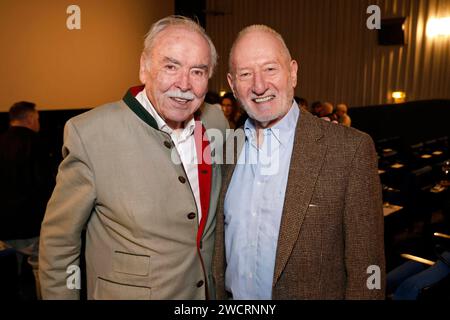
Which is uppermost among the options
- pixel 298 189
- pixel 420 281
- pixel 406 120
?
pixel 298 189

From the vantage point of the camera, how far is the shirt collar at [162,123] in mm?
1645

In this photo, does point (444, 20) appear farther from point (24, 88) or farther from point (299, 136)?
point (299, 136)

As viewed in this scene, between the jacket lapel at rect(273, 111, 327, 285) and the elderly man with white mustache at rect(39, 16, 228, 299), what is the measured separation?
13.3 inches

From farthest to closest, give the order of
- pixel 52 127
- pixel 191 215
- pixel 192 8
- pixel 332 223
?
pixel 192 8
pixel 52 127
pixel 191 215
pixel 332 223

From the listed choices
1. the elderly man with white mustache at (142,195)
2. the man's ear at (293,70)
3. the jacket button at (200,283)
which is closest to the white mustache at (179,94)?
the elderly man with white mustache at (142,195)

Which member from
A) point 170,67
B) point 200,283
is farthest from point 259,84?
point 200,283

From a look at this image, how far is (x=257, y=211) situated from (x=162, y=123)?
51 cm

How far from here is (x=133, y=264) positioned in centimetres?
150

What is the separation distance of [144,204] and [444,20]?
1062cm

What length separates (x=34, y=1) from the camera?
305 inches

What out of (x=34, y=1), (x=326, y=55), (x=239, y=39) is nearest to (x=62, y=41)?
(x=34, y=1)

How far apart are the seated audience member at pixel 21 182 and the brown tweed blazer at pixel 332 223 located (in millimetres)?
2744

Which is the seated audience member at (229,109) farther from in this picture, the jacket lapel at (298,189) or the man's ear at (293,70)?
the jacket lapel at (298,189)

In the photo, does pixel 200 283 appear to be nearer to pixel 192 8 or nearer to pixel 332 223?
pixel 332 223
